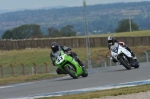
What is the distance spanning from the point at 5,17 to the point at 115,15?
34367 mm

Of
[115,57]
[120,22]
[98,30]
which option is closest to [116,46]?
[115,57]

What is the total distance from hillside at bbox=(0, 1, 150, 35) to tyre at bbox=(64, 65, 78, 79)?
10084cm

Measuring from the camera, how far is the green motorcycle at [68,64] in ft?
69.5

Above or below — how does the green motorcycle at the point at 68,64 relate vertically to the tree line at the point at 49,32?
above

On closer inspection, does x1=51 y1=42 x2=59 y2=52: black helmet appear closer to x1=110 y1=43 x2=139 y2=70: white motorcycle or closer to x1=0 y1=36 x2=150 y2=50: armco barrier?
x1=110 y1=43 x2=139 y2=70: white motorcycle

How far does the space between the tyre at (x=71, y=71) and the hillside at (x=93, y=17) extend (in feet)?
331

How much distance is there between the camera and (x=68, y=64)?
21391 millimetres

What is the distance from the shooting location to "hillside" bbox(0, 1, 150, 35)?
429 feet

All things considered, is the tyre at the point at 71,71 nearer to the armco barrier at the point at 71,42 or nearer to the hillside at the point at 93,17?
the armco barrier at the point at 71,42

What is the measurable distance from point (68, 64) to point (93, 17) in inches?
4554

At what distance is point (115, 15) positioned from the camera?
146000 millimetres

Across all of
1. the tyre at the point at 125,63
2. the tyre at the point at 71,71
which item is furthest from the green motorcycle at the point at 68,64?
the tyre at the point at 125,63

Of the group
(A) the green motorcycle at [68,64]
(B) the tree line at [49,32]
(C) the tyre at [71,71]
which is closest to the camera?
(A) the green motorcycle at [68,64]

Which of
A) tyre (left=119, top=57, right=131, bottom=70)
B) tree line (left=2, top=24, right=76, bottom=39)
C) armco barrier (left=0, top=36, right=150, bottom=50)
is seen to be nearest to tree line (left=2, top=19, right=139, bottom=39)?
tree line (left=2, top=24, right=76, bottom=39)
